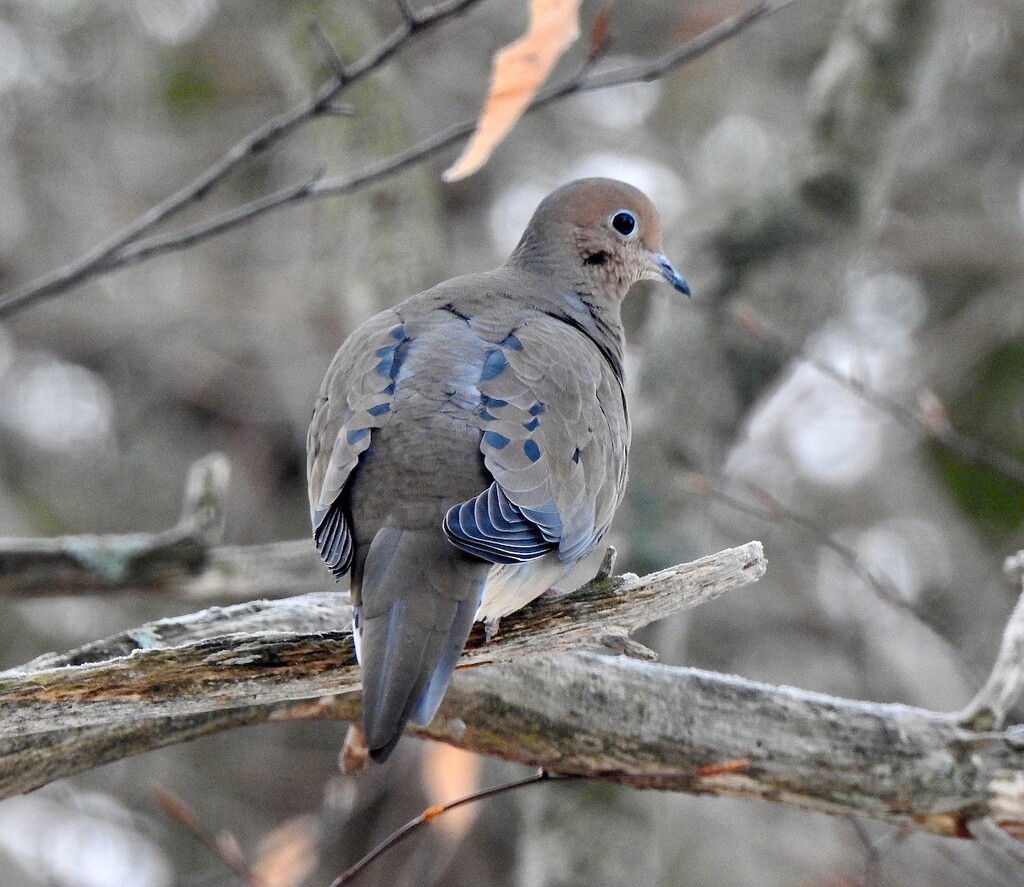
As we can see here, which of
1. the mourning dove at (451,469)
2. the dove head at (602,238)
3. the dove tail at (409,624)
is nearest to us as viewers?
the dove tail at (409,624)

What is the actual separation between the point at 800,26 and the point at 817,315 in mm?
3308

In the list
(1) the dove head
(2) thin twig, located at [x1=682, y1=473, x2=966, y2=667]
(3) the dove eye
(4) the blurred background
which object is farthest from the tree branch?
(4) the blurred background

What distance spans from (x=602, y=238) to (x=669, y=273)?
231 mm

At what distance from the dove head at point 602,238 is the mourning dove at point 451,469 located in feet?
1.39

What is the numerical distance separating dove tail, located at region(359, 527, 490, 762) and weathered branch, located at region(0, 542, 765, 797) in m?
0.18

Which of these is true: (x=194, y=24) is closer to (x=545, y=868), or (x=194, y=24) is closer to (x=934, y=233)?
(x=934, y=233)

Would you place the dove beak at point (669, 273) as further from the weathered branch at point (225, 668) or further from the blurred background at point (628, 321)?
the weathered branch at point (225, 668)

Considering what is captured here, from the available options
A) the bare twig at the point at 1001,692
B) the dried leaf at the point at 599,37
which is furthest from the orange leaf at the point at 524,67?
the bare twig at the point at 1001,692

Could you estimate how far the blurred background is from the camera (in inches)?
205

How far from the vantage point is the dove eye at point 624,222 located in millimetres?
4238

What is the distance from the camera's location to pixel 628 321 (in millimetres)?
5180

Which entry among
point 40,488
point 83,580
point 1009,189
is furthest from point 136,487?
point 1009,189

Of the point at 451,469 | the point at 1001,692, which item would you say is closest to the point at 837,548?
the point at 1001,692

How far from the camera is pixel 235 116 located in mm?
7984
